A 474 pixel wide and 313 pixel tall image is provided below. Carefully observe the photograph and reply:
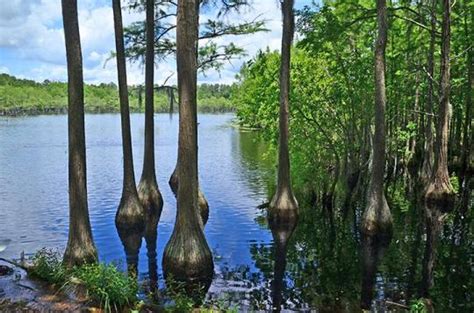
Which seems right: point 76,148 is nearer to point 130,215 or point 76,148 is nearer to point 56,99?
point 130,215

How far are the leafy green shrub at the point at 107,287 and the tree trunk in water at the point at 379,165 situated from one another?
845 centimetres

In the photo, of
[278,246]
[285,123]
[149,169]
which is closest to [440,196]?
[285,123]

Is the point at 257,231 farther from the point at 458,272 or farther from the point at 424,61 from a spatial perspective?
the point at 424,61

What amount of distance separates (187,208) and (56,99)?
136536 mm

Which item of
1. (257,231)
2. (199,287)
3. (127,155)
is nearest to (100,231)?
(127,155)

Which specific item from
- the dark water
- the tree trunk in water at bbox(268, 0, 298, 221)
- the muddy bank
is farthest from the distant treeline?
the muddy bank

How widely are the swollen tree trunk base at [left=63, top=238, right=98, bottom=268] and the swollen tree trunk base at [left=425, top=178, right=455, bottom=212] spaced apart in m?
12.4

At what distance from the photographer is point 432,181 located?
57.8ft

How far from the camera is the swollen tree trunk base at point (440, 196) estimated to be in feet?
56.5

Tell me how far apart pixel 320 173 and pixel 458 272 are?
7.50 m

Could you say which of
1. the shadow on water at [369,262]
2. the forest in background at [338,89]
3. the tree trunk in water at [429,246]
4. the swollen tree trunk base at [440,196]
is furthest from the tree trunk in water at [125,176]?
the swollen tree trunk base at [440,196]

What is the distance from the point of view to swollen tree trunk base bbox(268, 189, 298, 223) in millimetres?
16031

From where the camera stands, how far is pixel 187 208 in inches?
411

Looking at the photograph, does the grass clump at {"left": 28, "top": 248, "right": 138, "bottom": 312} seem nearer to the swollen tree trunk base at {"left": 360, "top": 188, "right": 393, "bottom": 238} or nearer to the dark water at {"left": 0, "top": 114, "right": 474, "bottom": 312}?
the dark water at {"left": 0, "top": 114, "right": 474, "bottom": 312}
